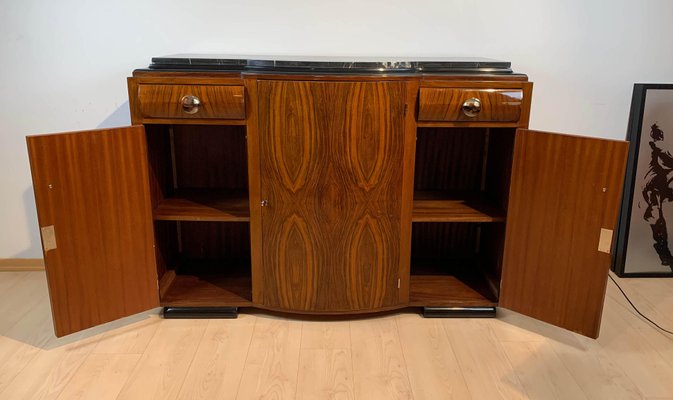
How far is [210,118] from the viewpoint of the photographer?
1.74 metres

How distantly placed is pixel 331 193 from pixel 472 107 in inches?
20.0

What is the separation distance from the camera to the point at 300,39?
2.12 m

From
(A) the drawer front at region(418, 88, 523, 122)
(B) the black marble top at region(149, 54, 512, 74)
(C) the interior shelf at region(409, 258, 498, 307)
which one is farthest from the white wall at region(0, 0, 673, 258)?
(C) the interior shelf at region(409, 258, 498, 307)

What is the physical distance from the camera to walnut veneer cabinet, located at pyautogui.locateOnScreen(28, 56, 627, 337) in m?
1.66

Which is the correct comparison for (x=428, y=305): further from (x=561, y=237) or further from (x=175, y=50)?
(x=175, y=50)

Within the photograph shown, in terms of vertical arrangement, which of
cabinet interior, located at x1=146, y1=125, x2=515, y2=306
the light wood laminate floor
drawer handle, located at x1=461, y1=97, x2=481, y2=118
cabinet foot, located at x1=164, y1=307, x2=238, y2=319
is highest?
drawer handle, located at x1=461, y1=97, x2=481, y2=118

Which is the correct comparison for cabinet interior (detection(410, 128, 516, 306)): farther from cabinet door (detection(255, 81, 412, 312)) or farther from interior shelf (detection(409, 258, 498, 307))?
cabinet door (detection(255, 81, 412, 312))

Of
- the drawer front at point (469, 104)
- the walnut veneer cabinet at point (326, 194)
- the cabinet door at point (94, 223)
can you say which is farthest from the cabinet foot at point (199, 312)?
the drawer front at point (469, 104)

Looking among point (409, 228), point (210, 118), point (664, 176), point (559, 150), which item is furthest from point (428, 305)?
point (664, 176)

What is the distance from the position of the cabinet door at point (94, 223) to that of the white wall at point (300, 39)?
1.77 ft

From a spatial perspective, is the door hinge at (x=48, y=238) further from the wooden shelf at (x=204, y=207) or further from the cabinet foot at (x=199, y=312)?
the cabinet foot at (x=199, y=312)

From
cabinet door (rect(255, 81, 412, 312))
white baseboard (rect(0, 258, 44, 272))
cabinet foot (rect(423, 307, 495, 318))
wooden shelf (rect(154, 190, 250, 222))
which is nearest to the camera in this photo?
cabinet door (rect(255, 81, 412, 312))

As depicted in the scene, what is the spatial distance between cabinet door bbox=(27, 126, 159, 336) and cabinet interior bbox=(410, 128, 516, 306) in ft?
2.94

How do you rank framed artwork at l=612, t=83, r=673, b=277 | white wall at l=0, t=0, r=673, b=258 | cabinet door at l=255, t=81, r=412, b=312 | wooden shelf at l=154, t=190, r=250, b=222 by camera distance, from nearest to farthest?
1. cabinet door at l=255, t=81, r=412, b=312
2. wooden shelf at l=154, t=190, r=250, b=222
3. white wall at l=0, t=0, r=673, b=258
4. framed artwork at l=612, t=83, r=673, b=277
